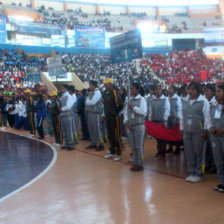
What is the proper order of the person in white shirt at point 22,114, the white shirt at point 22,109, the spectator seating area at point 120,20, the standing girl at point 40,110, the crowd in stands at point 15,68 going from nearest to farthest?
the standing girl at point 40,110
the white shirt at point 22,109
the person in white shirt at point 22,114
the crowd in stands at point 15,68
the spectator seating area at point 120,20

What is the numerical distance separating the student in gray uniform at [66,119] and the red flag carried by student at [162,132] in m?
2.37

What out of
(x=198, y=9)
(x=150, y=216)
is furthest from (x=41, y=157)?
(x=198, y=9)

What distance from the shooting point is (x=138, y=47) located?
21.3ft

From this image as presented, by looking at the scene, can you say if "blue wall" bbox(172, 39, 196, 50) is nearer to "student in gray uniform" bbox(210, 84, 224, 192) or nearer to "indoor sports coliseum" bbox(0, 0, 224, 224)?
"indoor sports coliseum" bbox(0, 0, 224, 224)

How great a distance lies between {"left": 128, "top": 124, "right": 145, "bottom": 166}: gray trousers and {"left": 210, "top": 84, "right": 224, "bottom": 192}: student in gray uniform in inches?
59.7

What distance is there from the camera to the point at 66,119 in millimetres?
7738

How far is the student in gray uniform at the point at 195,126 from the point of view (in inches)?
179

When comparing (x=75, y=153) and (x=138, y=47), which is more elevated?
(x=138, y=47)

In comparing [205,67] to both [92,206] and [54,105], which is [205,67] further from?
[92,206]

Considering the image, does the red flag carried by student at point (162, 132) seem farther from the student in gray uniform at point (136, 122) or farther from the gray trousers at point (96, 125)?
the gray trousers at point (96, 125)

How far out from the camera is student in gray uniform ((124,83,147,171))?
5445 millimetres

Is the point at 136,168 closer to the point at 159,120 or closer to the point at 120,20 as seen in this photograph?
the point at 159,120

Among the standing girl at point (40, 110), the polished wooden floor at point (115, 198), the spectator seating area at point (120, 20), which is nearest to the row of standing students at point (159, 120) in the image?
the polished wooden floor at point (115, 198)

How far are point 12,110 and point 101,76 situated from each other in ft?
44.7
